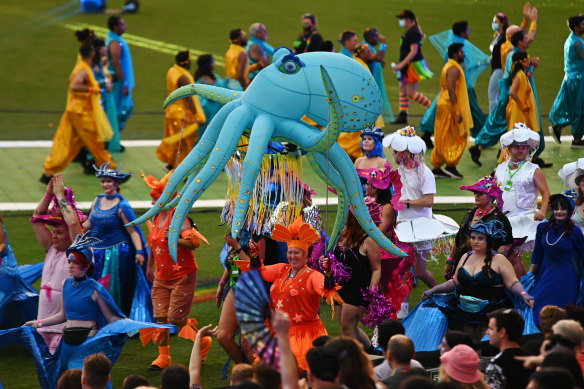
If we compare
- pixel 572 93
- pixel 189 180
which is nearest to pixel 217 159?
pixel 189 180

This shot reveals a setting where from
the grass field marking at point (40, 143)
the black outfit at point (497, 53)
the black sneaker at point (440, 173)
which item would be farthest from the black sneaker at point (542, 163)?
the grass field marking at point (40, 143)

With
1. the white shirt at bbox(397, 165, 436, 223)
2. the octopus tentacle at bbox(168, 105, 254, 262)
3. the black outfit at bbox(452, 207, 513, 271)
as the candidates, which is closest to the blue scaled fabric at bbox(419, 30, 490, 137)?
the white shirt at bbox(397, 165, 436, 223)

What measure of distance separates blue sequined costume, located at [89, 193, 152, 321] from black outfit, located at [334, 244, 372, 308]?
2.13 meters

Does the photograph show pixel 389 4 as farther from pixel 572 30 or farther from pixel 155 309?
pixel 155 309

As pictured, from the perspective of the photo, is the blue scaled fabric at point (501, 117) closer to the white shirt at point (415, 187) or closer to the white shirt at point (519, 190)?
the white shirt at point (519, 190)

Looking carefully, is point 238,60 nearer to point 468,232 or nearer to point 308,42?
point 308,42

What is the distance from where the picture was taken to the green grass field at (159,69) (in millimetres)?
12312

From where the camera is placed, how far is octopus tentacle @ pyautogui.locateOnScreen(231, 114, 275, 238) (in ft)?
23.0

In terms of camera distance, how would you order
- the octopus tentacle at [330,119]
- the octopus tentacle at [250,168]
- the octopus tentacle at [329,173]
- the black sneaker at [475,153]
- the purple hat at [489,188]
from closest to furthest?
the octopus tentacle at [330,119] → the octopus tentacle at [250,168] → the octopus tentacle at [329,173] → the purple hat at [489,188] → the black sneaker at [475,153]

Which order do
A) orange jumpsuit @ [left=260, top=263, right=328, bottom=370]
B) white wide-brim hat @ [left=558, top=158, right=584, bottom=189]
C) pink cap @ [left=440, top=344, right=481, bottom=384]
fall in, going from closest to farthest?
pink cap @ [left=440, top=344, right=481, bottom=384]
orange jumpsuit @ [left=260, top=263, right=328, bottom=370]
white wide-brim hat @ [left=558, top=158, right=584, bottom=189]

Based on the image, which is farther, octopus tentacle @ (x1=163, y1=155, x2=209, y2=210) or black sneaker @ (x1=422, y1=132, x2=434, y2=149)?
black sneaker @ (x1=422, y1=132, x2=434, y2=149)

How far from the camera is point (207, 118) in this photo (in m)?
17.1

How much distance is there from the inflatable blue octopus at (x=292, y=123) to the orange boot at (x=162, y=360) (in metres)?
2.32

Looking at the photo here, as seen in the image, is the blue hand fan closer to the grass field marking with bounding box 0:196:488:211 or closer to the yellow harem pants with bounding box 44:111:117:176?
the grass field marking with bounding box 0:196:488:211
